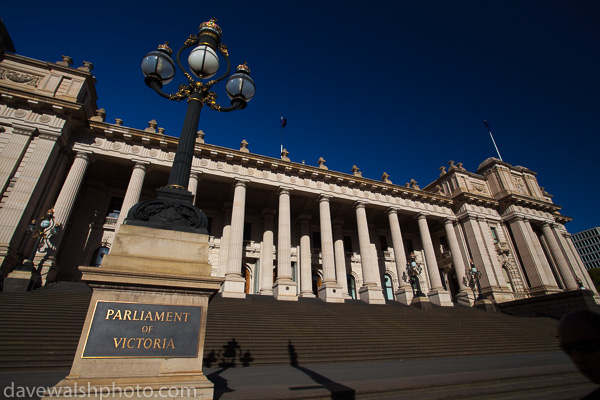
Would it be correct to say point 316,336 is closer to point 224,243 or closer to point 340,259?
point 340,259

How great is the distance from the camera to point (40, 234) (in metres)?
13.9

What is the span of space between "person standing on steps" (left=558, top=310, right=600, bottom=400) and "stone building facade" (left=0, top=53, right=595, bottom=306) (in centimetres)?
1658

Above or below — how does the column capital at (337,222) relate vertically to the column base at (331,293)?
above

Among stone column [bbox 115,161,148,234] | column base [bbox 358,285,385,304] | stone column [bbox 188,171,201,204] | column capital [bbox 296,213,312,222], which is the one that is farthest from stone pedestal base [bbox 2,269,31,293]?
column base [bbox 358,285,385,304]

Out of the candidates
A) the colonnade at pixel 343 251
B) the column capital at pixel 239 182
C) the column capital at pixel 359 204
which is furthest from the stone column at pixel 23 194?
the column capital at pixel 359 204

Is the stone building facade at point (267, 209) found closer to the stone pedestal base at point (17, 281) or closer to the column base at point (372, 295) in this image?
the column base at point (372, 295)

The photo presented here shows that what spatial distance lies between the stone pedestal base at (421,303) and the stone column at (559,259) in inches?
631

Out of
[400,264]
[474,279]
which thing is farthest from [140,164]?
[474,279]

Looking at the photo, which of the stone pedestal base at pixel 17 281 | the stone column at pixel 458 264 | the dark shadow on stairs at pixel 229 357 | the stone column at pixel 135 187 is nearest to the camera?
the dark shadow on stairs at pixel 229 357

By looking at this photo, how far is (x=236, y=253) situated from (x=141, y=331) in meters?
15.3

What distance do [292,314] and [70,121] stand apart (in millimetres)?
16306

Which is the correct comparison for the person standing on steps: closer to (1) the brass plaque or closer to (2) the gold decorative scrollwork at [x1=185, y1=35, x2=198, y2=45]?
(1) the brass plaque

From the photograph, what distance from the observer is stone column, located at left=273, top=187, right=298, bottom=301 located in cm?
1811

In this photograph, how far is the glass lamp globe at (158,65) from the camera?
575 centimetres
